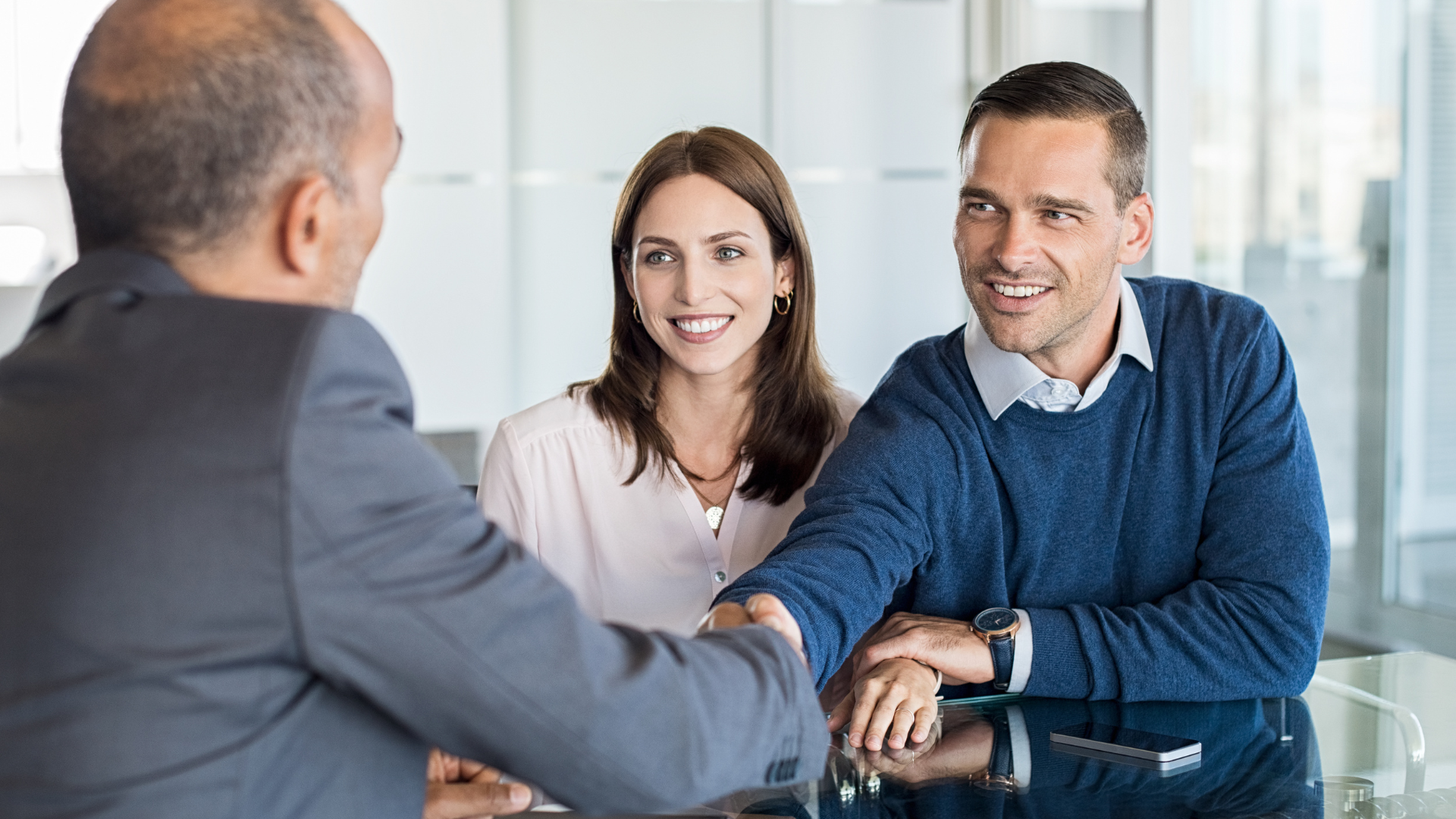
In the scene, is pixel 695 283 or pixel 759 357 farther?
pixel 759 357

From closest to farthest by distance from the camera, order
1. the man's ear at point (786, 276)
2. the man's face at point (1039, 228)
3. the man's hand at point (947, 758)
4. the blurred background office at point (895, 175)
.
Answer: the man's hand at point (947, 758) < the man's face at point (1039, 228) < the man's ear at point (786, 276) < the blurred background office at point (895, 175)

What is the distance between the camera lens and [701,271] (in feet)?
7.21

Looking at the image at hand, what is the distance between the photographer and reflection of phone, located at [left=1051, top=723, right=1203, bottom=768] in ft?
4.74

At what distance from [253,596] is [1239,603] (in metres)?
1.41

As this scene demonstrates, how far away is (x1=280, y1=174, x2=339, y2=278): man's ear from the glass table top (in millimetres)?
672

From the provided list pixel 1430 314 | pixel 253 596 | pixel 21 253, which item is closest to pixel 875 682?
pixel 253 596

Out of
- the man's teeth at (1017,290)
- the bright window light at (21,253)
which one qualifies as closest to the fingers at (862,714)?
the man's teeth at (1017,290)

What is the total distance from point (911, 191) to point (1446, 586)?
1.98 m

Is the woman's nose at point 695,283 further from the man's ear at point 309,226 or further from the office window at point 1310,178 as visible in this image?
the office window at point 1310,178

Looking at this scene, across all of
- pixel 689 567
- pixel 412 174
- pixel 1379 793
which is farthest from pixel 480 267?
pixel 1379 793

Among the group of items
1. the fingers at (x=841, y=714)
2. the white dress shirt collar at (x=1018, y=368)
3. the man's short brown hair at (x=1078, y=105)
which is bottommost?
the fingers at (x=841, y=714)

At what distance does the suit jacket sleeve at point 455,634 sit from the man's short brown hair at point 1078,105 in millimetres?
1250

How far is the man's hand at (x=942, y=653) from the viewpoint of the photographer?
1742 mm

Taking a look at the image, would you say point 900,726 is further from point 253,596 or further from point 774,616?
point 253,596
